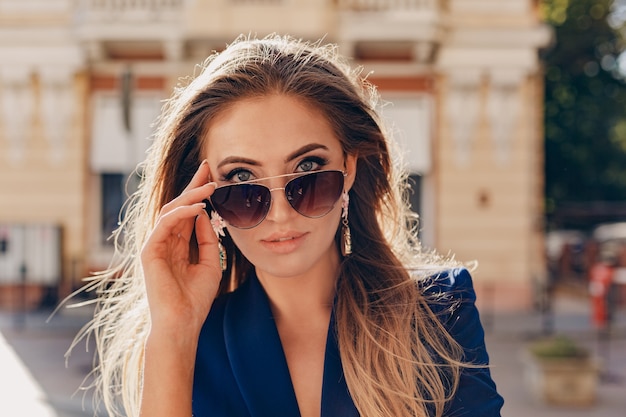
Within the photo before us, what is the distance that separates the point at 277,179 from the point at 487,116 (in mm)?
14027

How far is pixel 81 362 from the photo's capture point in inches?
429

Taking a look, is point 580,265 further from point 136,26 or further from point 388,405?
point 388,405

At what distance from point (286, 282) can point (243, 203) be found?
0.30 meters

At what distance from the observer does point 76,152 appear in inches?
628

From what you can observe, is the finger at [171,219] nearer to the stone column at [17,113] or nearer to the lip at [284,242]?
the lip at [284,242]

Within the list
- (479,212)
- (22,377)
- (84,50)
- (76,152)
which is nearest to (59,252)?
(76,152)

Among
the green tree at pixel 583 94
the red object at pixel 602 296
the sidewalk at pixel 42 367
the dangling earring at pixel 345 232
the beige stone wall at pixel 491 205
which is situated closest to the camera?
the dangling earring at pixel 345 232

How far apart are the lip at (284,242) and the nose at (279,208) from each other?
45mm

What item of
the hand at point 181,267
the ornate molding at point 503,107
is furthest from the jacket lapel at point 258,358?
the ornate molding at point 503,107

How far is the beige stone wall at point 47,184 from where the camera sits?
15891mm

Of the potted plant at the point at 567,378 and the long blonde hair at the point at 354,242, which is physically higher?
the long blonde hair at the point at 354,242

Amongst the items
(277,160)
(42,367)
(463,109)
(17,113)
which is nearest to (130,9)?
(17,113)

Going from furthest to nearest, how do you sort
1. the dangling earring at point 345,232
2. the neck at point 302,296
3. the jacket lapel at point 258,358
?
1. the dangling earring at point 345,232
2. the neck at point 302,296
3. the jacket lapel at point 258,358

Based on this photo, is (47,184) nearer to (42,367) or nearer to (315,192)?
(42,367)
